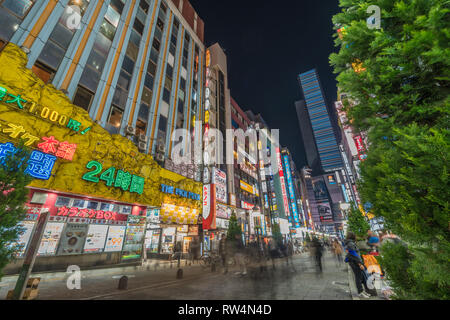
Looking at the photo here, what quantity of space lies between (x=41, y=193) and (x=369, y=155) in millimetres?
14858

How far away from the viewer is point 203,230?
2044 cm

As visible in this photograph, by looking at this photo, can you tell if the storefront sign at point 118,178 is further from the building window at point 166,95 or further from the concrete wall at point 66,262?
the building window at point 166,95

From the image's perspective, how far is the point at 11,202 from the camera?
15.8 feet

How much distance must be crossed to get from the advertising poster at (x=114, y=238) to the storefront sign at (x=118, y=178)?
2754 millimetres

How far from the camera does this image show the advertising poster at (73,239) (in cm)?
1033

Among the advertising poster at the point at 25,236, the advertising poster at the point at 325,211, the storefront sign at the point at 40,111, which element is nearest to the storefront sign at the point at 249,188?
the storefront sign at the point at 40,111

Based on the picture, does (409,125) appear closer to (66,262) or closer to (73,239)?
(73,239)

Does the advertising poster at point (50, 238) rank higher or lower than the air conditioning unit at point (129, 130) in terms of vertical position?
lower

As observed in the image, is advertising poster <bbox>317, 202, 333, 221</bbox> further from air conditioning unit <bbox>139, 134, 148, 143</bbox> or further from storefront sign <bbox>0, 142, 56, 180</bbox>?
storefront sign <bbox>0, 142, 56, 180</bbox>

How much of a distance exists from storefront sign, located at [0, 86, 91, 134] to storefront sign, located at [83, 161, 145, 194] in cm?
237

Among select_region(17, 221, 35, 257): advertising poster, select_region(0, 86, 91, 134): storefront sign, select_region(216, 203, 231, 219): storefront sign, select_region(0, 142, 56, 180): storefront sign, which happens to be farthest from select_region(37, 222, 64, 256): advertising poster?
select_region(216, 203, 231, 219): storefront sign

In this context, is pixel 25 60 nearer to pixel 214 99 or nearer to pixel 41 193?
pixel 41 193

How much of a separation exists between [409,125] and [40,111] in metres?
14.5

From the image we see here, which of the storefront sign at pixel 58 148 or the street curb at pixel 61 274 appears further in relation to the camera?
the storefront sign at pixel 58 148
